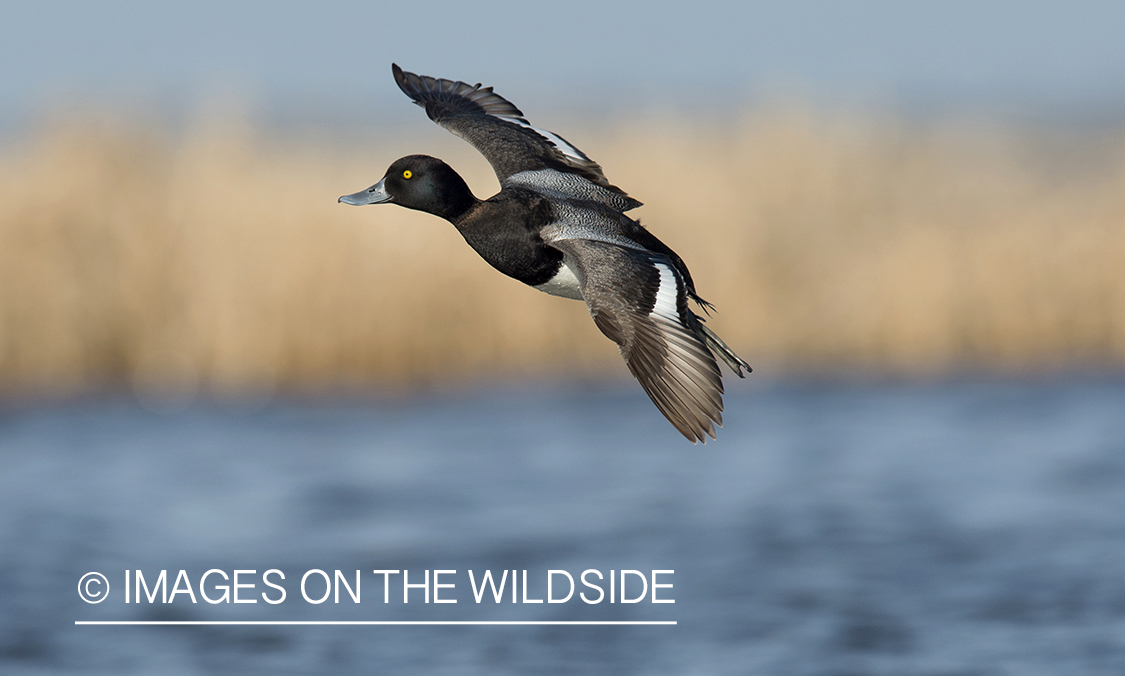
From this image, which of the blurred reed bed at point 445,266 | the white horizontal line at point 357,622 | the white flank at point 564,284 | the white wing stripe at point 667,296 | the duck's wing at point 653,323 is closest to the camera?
the duck's wing at point 653,323

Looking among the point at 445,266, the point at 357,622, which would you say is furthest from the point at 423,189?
the point at 445,266

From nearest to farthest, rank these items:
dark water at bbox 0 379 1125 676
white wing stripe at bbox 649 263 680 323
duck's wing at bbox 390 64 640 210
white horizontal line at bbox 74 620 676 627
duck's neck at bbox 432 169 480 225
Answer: white wing stripe at bbox 649 263 680 323, duck's neck at bbox 432 169 480 225, duck's wing at bbox 390 64 640 210, dark water at bbox 0 379 1125 676, white horizontal line at bbox 74 620 676 627

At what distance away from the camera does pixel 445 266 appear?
475 inches

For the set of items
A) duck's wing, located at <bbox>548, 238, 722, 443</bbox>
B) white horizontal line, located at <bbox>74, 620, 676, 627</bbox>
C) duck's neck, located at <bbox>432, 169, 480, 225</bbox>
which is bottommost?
duck's wing, located at <bbox>548, 238, 722, 443</bbox>

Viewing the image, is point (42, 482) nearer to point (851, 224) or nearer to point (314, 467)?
point (314, 467)

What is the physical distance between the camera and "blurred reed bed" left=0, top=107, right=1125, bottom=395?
11.9 m

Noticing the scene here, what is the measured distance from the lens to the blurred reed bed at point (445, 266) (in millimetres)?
11945

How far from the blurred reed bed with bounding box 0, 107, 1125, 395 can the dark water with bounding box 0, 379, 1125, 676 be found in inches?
39.9

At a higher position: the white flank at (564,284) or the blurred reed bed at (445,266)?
the blurred reed bed at (445,266)

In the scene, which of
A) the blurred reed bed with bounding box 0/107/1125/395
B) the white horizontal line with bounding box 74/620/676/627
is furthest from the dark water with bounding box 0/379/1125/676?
the blurred reed bed with bounding box 0/107/1125/395

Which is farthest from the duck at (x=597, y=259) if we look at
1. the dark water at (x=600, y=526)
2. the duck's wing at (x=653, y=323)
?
the dark water at (x=600, y=526)

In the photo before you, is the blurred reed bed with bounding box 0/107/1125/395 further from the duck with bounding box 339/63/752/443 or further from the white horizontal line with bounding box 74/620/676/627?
the duck with bounding box 339/63/752/443

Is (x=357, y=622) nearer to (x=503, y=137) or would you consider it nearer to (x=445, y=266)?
(x=445, y=266)

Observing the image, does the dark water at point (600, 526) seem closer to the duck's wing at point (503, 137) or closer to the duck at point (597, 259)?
the duck's wing at point (503, 137)
